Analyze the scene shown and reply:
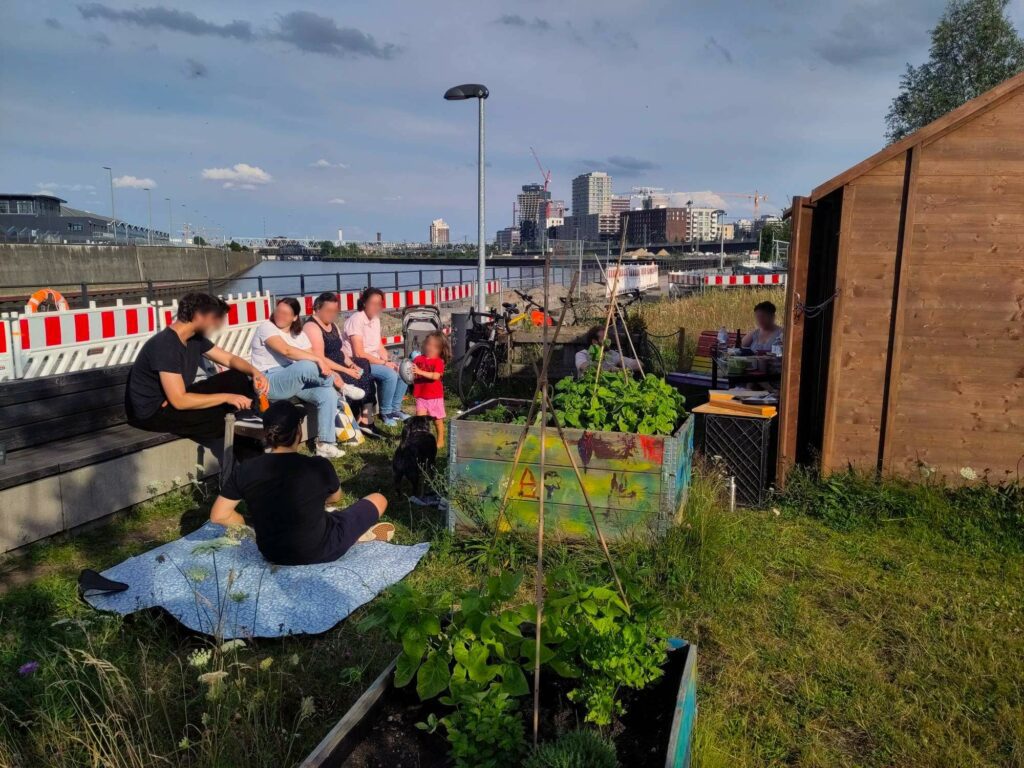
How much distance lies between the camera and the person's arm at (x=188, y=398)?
5.49 metres

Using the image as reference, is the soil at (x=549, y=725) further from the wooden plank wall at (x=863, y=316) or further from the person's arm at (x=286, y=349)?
the person's arm at (x=286, y=349)

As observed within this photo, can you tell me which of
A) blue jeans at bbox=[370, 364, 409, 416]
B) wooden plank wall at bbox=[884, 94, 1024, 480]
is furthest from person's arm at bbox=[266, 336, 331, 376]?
wooden plank wall at bbox=[884, 94, 1024, 480]

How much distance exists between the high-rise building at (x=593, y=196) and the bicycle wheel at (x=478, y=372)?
2.47 m

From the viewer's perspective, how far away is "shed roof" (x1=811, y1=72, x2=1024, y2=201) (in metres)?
5.25

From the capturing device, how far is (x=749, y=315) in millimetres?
16484

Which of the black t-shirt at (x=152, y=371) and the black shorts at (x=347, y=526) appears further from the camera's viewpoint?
the black t-shirt at (x=152, y=371)

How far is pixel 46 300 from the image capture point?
17922 millimetres

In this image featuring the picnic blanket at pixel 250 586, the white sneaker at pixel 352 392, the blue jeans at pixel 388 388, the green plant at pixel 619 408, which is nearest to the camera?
the picnic blanket at pixel 250 586

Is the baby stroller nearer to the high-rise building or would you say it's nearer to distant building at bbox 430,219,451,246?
the high-rise building

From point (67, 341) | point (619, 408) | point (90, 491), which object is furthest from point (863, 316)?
point (67, 341)

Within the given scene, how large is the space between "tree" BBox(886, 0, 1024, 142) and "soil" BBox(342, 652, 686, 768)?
35473mm

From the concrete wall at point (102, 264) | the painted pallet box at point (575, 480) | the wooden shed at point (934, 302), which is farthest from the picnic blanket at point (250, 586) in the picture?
the concrete wall at point (102, 264)

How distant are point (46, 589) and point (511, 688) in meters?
3.33

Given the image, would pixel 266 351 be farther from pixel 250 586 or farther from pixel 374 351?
pixel 250 586
